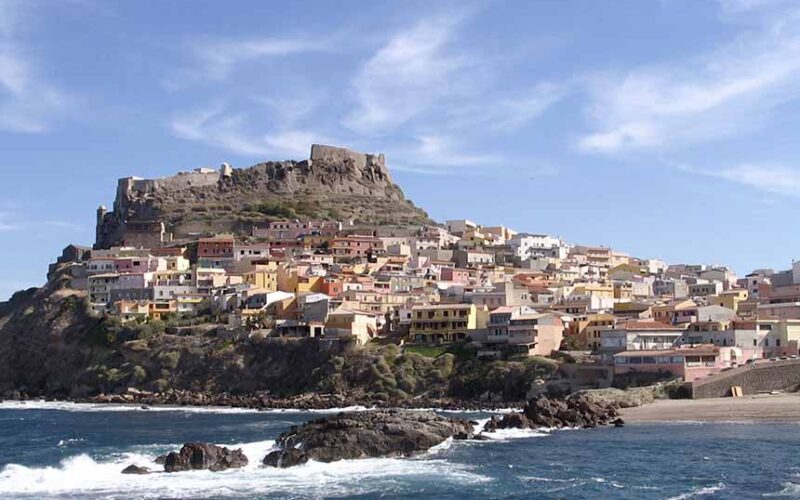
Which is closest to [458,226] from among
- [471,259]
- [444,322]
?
[471,259]

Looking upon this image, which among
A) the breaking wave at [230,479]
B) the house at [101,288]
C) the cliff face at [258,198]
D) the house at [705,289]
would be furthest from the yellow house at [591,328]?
the cliff face at [258,198]

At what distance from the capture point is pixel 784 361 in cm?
6122

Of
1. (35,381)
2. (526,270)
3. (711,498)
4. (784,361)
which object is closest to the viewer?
(711,498)

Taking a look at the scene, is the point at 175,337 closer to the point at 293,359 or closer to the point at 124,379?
the point at 124,379

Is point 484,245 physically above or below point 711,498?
above

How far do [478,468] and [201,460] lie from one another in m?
10.1

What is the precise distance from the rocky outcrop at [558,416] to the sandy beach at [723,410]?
1.17 meters

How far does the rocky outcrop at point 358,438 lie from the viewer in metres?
43.2

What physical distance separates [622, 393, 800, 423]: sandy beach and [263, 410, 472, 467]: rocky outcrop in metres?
12.2

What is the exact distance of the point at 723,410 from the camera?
179 ft

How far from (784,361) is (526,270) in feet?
154

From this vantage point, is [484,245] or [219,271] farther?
[484,245]

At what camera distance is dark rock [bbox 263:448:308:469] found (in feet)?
138

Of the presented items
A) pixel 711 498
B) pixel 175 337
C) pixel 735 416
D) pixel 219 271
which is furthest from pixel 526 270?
pixel 711 498
